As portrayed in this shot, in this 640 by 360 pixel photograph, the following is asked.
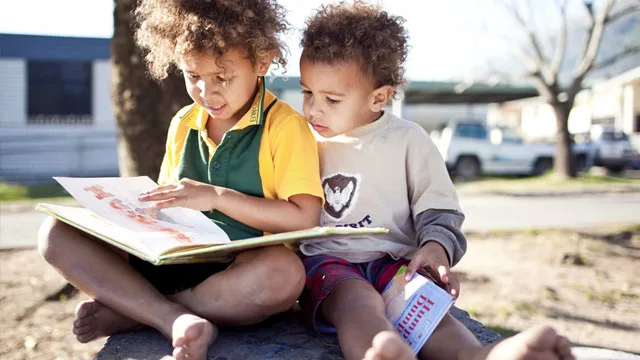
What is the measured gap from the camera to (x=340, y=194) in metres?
2.10

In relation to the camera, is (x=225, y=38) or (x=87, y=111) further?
(x=87, y=111)

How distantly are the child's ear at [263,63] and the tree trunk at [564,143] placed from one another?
12197mm

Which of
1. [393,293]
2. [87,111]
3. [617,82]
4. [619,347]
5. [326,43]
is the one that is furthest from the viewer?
[617,82]

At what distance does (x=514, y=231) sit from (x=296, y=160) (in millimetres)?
4764

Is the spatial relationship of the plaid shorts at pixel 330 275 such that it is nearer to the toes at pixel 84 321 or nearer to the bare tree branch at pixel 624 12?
the toes at pixel 84 321

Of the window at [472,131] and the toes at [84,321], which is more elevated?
the window at [472,131]

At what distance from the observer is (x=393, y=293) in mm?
1831

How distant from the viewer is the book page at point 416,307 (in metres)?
1.67

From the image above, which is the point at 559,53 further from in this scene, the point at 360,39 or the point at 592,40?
the point at 360,39

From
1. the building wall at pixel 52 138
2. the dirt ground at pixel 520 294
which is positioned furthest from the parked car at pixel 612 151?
the building wall at pixel 52 138

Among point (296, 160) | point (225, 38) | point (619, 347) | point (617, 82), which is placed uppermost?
point (617, 82)

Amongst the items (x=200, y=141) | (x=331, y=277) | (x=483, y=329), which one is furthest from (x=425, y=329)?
(x=200, y=141)

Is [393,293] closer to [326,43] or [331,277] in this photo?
[331,277]

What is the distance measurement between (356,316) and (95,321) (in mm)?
770
